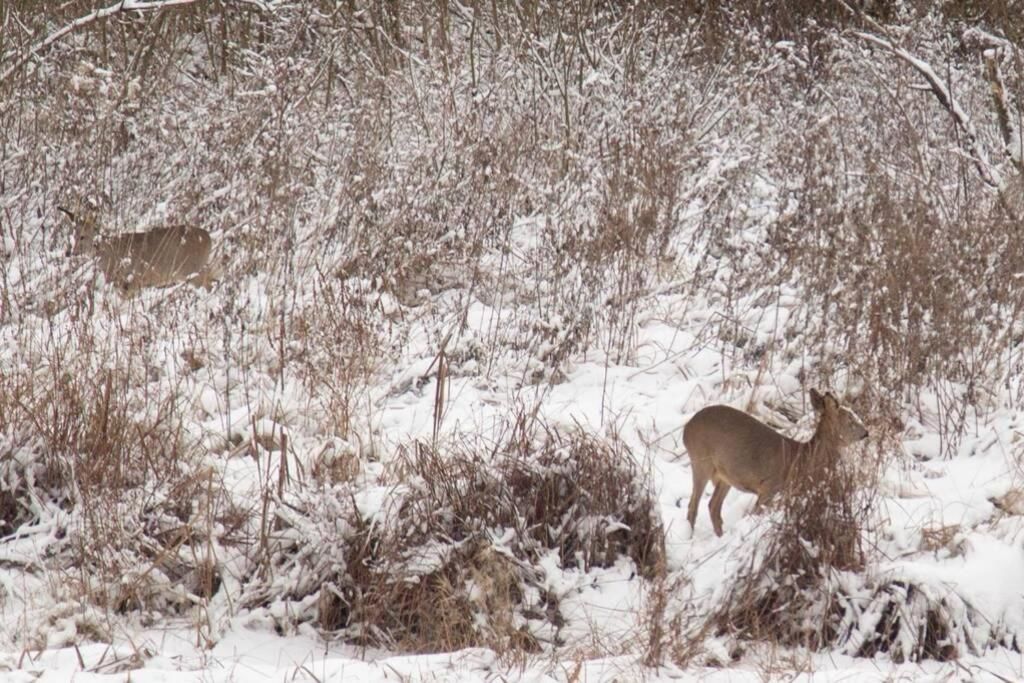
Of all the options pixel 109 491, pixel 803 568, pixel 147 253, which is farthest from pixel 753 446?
pixel 147 253

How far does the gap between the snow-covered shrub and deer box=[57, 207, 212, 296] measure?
2197mm

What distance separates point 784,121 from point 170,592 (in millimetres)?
→ 5753

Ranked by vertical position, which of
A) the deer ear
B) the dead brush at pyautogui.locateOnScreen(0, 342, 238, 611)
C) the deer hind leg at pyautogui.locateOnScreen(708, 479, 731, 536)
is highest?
the deer ear

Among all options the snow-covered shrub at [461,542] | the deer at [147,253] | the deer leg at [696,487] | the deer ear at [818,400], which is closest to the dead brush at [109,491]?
the snow-covered shrub at [461,542]

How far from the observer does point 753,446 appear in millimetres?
4070

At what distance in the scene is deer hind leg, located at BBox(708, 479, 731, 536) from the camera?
4.17 meters

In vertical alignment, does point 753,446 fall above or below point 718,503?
above

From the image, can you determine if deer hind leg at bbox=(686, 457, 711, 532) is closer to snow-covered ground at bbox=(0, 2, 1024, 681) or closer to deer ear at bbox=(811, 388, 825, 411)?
snow-covered ground at bbox=(0, 2, 1024, 681)

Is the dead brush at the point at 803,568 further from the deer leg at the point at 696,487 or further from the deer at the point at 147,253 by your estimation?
the deer at the point at 147,253

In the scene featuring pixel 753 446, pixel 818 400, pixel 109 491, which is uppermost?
pixel 818 400

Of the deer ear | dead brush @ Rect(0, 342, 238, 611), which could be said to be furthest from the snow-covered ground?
the deer ear

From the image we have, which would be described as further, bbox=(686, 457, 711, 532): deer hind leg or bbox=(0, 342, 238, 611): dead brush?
bbox=(686, 457, 711, 532): deer hind leg

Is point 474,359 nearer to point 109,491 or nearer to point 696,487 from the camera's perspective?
point 696,487

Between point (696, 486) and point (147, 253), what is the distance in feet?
10.6
